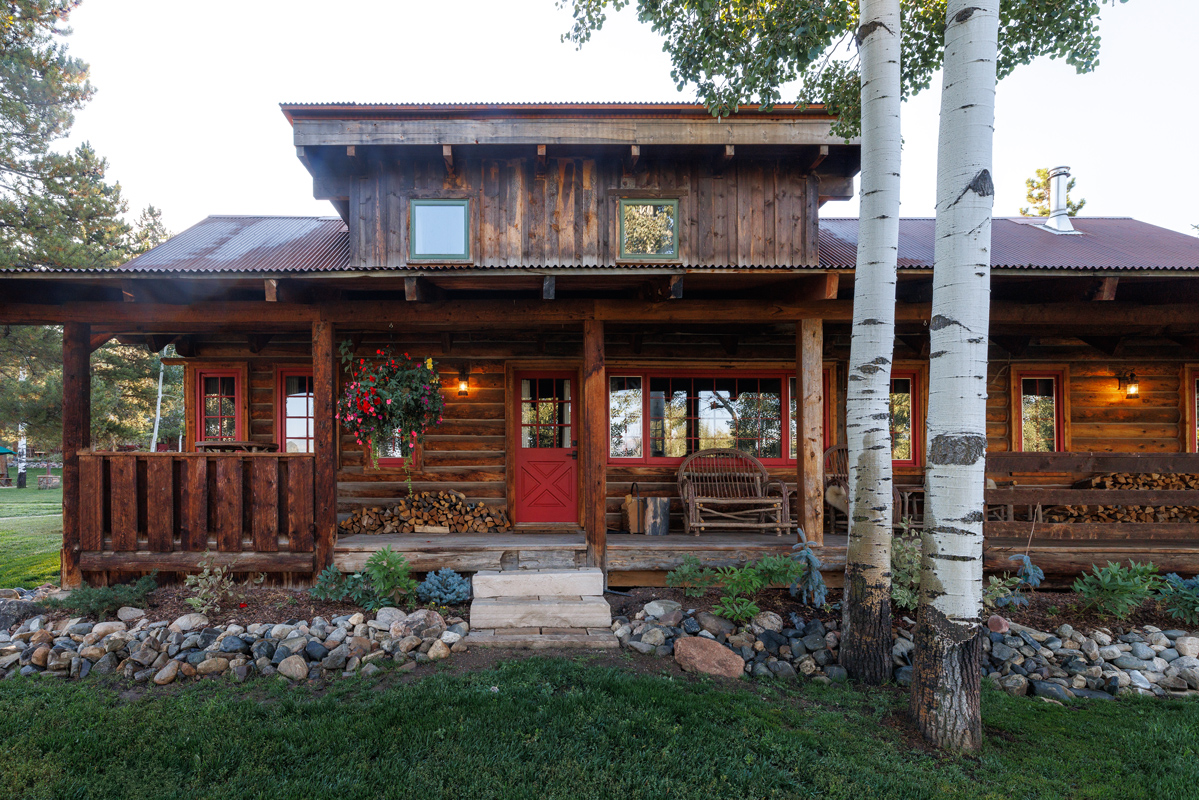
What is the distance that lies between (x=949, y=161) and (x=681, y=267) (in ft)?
7.62

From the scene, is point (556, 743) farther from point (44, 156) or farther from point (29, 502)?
point (29, 502)

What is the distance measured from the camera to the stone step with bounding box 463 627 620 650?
14.4 feet

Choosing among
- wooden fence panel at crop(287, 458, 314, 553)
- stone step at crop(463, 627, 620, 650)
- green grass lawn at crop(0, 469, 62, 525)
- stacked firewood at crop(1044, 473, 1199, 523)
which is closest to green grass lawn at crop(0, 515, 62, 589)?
green grass lawn at crop(0, 469, 62, 525)

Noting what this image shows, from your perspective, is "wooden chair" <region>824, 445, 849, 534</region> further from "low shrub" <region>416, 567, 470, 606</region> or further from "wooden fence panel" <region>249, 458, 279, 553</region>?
"wooden fence panel" <region>249, 458, 279, 553</region>

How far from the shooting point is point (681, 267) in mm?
5062

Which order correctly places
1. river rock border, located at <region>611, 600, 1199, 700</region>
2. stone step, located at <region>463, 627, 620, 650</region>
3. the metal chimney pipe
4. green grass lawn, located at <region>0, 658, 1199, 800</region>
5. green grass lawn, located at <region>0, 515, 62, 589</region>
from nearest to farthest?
1. green grass lawn, located at <region>0, 658, 1199, 800</region>
2. river rock border, located at <region>611, 600, 1199, 700</region>
3. stone step, located at <region>463, 627, 620, 650</region>
4. green grass lawn, located at <region>0, 515, 62, 589</region>
5. the metal chimney pipe

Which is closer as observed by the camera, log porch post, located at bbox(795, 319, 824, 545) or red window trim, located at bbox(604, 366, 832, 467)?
log porch post, located at bbox(795, 319, 824, 545)

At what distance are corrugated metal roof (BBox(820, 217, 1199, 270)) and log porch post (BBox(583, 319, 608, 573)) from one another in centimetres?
277

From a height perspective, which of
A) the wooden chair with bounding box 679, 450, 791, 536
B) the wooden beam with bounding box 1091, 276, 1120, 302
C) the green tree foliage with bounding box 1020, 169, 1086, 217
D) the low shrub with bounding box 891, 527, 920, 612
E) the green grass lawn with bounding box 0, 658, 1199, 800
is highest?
the green tree foliage with bounding box 1020, 169, 1086, 217

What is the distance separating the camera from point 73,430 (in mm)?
5668

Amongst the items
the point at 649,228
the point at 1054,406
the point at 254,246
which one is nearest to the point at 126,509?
the point at 254,246

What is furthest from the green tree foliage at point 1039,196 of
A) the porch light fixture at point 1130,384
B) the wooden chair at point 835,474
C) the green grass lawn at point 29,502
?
the green grass lawn at point 29,502

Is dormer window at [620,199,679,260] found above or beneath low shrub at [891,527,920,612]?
above

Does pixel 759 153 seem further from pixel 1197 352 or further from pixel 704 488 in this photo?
pixel 1197 352
